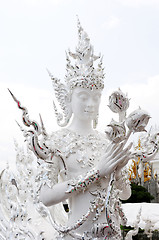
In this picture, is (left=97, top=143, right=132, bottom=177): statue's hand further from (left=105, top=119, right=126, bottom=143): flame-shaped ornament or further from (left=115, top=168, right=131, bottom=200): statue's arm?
(left=115, top=168, right=131, bottom=200): statue's arm

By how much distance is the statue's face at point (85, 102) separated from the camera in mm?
2174

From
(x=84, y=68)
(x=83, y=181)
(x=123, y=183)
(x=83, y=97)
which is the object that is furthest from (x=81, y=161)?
(x=84, y=68)

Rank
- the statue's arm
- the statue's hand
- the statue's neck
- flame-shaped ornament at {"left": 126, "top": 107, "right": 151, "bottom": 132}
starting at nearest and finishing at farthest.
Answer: flame-shaped ornament at {"left": 126, "top": 107, "right": 151, "bottom": 132}
the statue's hand
the statue's arm
the statue's neck

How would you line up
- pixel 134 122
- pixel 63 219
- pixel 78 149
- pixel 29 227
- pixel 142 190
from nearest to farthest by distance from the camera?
pixel 134 122 < pixel 78 149 < pixel 29 227 < pixel 63 219 < pixel 142 190

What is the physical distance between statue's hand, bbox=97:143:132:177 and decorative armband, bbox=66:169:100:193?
38 mm

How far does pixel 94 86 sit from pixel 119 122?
521mm

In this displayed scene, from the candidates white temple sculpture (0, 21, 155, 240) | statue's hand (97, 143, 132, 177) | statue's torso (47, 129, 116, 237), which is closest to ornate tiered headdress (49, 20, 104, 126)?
white temple sculpture (0, 21, 155, 240)

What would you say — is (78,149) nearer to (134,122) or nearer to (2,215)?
(134,122)

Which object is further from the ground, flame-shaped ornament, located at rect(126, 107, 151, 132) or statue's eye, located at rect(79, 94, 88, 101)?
statue's eye, located at rect(79, 94, 88, 101)

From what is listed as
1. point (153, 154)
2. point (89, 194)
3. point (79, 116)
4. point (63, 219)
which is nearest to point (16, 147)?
point (63, 219)

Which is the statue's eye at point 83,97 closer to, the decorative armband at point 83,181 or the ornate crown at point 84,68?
the ornate crown at point 84,68

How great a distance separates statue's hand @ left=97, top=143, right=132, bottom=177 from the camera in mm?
1830

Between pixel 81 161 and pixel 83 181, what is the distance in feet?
0.73

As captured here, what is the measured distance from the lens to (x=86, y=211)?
6.35 ft
